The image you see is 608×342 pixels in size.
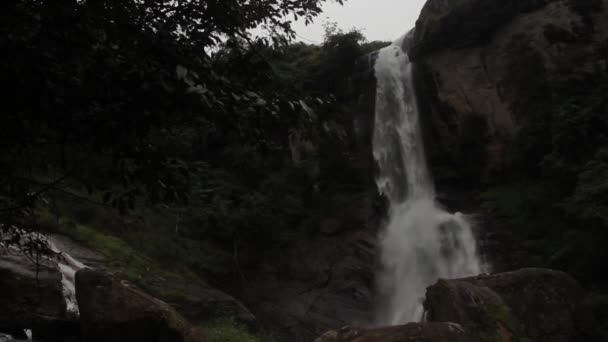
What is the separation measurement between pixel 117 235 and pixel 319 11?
13.5 m

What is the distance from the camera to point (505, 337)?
7.02 m

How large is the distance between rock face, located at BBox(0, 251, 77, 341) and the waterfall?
9067mm

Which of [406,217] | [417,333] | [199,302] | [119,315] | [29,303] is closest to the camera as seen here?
[417,333]

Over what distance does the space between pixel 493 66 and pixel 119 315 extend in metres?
16.9

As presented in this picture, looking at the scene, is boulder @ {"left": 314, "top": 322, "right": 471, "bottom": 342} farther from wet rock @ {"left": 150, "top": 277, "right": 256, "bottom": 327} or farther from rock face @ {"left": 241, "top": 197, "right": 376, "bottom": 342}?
rock face @ {"left": 241, "top": 197, "right": 376, "bottom": 342}

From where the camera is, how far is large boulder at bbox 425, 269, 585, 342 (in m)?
7.28

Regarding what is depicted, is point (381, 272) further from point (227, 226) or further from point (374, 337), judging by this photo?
point (374, 337)

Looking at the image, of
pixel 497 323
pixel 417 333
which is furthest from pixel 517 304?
pixel 417 333

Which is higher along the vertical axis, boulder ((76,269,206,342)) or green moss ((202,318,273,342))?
boulder ((76,269,206,342))

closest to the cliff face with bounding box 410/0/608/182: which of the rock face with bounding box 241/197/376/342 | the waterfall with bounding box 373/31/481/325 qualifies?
the waterfall with bounding box 373/31/481/325

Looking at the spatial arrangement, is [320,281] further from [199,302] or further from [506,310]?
[506,310]

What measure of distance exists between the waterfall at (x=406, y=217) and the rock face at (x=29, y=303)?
29.7 feet

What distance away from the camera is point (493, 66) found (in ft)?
63.9

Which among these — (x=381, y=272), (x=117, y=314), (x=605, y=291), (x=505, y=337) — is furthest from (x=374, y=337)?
(x=381, y=272)
